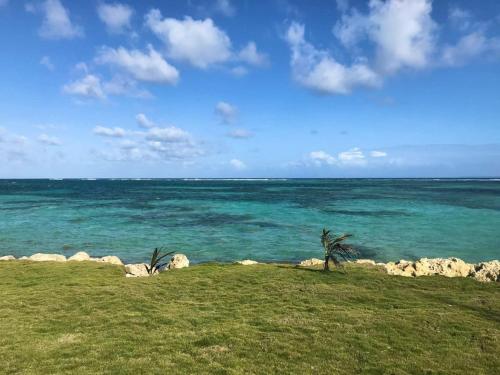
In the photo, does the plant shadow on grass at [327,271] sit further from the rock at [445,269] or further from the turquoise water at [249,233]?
the turquoise water at [249,233]

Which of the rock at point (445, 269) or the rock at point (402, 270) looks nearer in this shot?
the rock at point (445, 269)

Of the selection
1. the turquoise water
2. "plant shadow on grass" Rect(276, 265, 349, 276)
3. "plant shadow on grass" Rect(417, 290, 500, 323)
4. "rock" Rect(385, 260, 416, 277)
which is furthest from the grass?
the turquoise water

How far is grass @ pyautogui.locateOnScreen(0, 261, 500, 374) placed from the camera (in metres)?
15.4

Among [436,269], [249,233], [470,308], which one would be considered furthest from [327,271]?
[249,233]

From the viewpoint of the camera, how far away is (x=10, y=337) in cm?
1750

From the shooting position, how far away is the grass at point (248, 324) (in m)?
15.4

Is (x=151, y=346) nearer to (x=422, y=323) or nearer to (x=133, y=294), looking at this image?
(x=133, y=294)

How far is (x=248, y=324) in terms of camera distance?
19.7m

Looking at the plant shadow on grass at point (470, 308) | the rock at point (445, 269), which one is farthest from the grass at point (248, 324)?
the rock at point (445, 269)

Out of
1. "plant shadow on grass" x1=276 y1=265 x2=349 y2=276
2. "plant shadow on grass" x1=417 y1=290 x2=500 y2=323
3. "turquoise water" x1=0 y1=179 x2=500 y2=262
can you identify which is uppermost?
"plant shadow on grass" x1=276 y1=265 x2=349 y2=276

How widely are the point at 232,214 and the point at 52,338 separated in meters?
73.6

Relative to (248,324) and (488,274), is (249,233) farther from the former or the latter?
(248,324)

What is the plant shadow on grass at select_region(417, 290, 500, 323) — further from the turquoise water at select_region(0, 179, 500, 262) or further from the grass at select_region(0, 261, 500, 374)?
the turquoise water at select_region(0, 179, 500, 262)

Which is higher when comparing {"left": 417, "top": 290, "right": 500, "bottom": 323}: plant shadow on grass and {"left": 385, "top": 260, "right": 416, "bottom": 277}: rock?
{"left": 417, "top": 290, "right": 500, "bottom": 323}: plant shadow on grass
